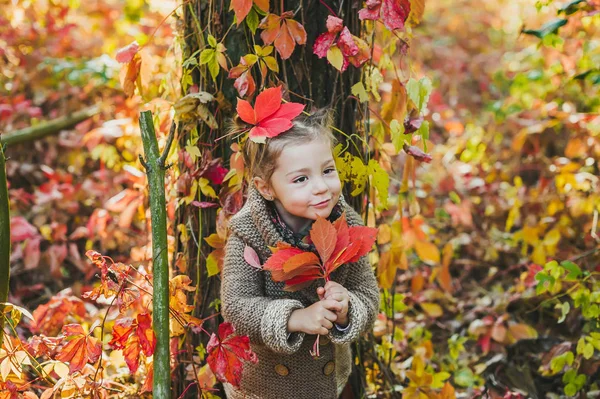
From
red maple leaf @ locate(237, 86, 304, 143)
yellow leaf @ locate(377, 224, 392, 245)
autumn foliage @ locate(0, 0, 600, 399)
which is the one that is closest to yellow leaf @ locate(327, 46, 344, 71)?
autumn foliage @ locate(0, 0, 600, 399)

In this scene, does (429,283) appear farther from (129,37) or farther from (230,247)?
(129,37)

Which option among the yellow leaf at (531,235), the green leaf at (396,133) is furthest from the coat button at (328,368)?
the yellow leaf at (531,235)

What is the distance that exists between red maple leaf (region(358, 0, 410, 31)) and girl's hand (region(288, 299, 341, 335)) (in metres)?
0.77

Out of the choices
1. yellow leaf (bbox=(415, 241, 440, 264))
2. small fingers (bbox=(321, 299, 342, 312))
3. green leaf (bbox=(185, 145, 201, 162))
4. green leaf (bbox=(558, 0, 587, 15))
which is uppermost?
green leaf (bbox=(558, 0, 587, 15))

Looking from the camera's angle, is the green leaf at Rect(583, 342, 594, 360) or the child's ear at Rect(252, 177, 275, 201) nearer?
the child's ear at Rect(252, 177, 275, 201)

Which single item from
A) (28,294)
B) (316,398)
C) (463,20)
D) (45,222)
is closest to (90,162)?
(45,222)

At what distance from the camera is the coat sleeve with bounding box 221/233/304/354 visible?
168 cm

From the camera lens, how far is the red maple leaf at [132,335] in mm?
1793

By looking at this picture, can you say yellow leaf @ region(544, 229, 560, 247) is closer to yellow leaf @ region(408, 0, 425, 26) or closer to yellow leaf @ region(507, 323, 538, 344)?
yellow leaf @ region(507, 323, 538, 344)

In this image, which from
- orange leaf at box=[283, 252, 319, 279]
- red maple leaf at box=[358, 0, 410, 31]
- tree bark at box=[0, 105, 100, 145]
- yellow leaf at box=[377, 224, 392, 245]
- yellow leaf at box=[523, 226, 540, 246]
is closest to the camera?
orange leaf at box=[283, 252, 319, 279]

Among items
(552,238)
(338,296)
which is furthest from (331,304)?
(552,238)

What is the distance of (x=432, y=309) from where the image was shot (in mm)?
3057

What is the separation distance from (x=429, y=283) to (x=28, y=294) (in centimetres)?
194

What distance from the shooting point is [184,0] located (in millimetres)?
2137
